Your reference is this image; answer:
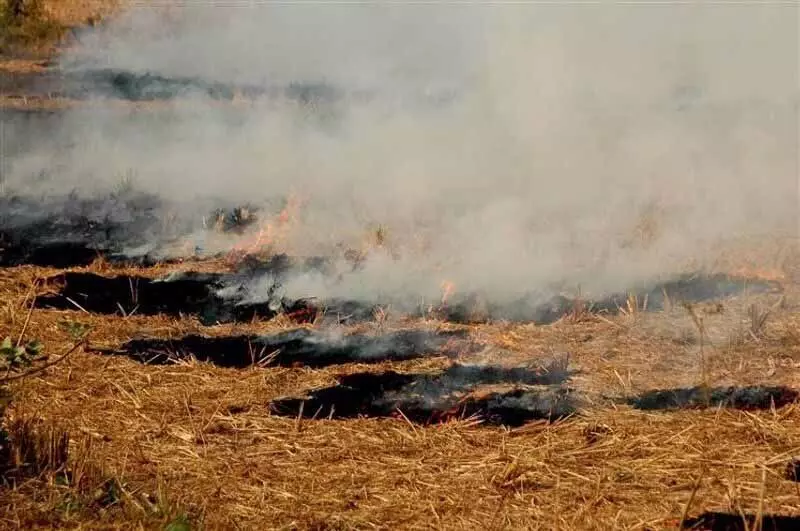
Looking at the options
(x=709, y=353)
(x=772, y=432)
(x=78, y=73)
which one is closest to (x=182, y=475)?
(x=772, y=432)

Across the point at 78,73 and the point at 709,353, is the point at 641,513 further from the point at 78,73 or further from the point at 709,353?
the point at 78,73

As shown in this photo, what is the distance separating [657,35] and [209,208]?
13.4ft

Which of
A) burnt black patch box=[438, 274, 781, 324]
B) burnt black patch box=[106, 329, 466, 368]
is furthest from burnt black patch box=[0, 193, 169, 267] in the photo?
burnt black patch box=[438, 274, 781, 324]

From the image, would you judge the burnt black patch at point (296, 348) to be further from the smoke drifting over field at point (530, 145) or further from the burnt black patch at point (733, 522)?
the burnt black patch at point (733, 522)

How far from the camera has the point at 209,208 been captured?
7.82 meters

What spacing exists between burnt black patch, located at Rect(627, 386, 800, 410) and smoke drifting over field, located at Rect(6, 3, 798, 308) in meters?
1.61

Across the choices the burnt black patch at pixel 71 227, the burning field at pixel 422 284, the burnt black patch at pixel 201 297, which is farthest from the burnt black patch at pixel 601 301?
the burnt black patch at pixel 71 227

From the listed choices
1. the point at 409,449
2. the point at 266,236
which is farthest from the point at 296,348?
the point at 266,236

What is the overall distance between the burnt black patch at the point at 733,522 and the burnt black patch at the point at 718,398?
3.55 feet

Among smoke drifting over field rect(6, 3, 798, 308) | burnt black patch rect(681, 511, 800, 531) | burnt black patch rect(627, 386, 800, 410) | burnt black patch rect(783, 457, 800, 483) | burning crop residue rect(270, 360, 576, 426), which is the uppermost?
smoke drifting over field rect(6, 3, 798, 308)

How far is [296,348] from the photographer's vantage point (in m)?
5.10

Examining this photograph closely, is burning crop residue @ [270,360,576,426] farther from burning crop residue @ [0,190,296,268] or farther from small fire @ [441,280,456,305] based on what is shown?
burning crop residue @ [0,190,296,268]

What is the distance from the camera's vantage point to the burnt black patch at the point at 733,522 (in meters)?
3.10

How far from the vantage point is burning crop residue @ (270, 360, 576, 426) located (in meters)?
4.24
